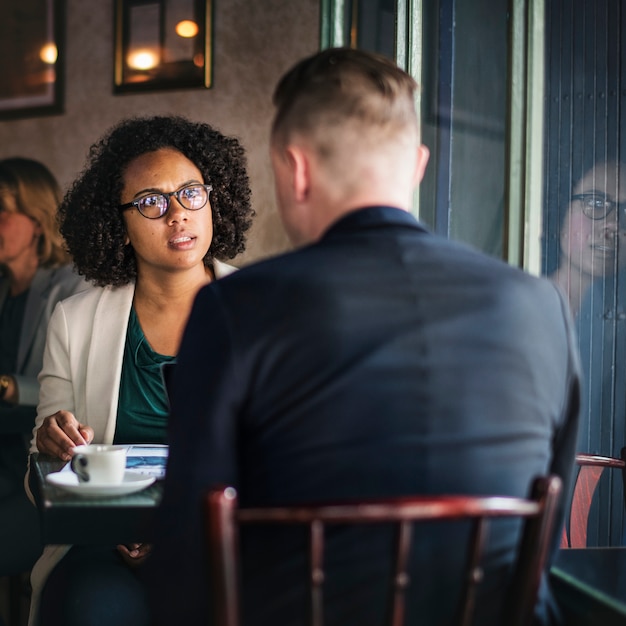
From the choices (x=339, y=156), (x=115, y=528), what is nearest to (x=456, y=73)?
(x=339, y=156)

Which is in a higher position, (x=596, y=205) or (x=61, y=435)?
(x=596, y=205)

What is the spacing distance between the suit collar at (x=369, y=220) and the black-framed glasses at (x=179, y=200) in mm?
1232

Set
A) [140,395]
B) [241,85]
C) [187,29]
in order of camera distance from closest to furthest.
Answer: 1. [140,395]
2. [241,85]
3. [187,29]

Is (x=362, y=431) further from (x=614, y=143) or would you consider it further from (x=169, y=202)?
(x=169, y=202)

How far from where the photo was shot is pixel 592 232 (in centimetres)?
175

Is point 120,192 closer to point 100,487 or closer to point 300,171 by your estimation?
point 100,487

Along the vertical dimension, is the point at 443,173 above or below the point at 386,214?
above

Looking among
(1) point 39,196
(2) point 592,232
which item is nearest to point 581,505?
(2) point 592,232

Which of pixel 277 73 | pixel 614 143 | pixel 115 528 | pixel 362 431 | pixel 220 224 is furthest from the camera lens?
pixel 277 73

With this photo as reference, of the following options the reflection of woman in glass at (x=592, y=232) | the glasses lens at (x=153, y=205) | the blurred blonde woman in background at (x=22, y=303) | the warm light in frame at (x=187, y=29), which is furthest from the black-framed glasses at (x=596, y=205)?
the warm light in frame at (x=187, y=29)

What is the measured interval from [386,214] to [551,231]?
2.97 feet

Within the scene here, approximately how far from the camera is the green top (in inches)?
79.7

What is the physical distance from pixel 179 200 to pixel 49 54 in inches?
89.6

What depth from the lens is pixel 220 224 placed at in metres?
2.47
